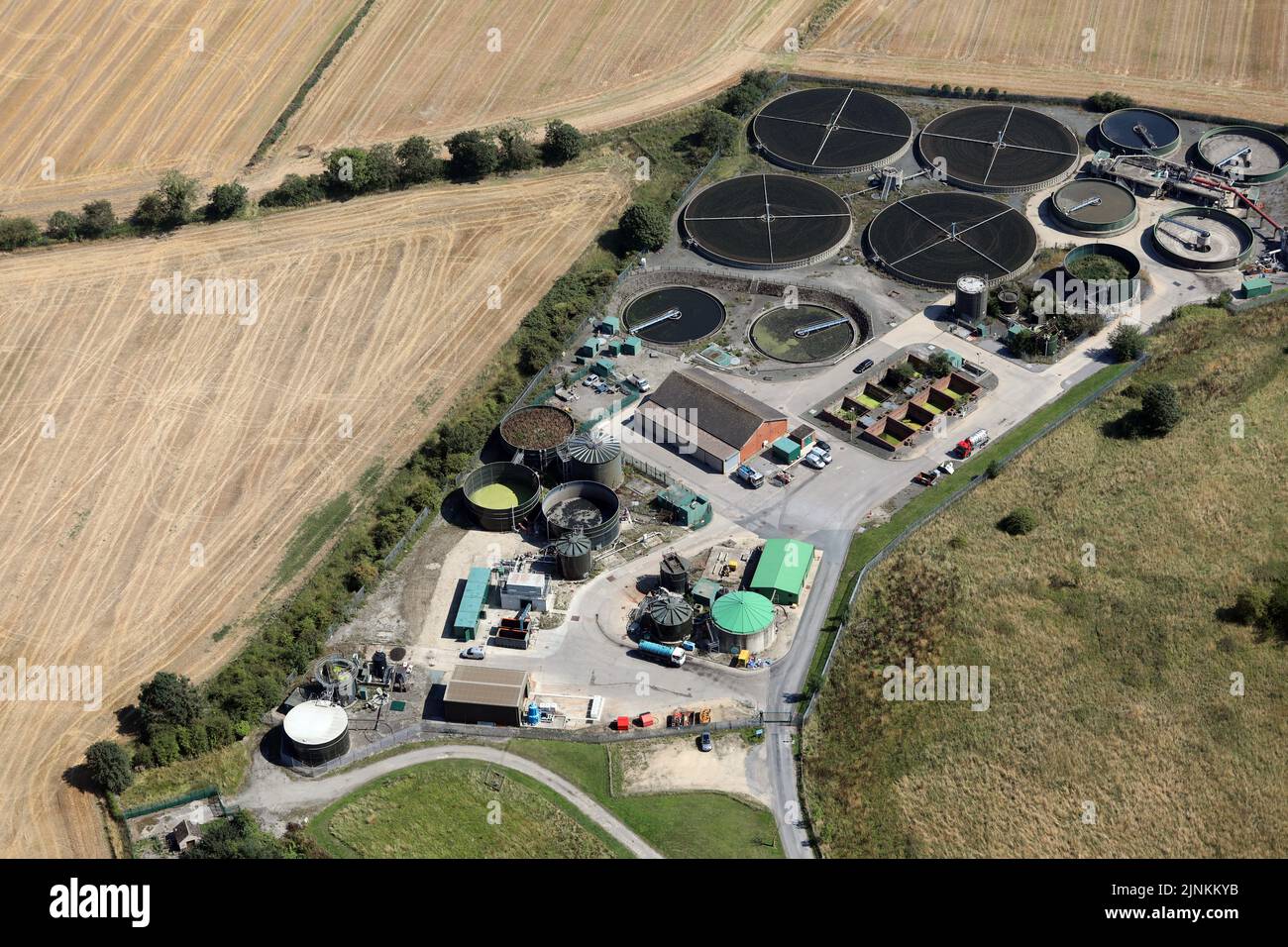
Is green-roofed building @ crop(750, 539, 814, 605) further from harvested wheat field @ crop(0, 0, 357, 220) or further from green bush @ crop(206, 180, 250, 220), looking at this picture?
harvested wheat field @ crop(0, 0, 357, 220)

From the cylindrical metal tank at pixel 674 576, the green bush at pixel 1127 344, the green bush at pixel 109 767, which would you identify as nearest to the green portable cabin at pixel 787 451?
the cylindrical metal tank at pixel 674 576

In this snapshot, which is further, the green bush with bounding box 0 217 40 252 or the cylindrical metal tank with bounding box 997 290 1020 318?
the green bush with bounding box 0 217 40 252

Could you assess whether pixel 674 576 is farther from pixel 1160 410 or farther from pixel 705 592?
pixel 1160 410

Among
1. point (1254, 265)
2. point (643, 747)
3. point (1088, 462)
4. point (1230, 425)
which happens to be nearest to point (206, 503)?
point (643, 747)

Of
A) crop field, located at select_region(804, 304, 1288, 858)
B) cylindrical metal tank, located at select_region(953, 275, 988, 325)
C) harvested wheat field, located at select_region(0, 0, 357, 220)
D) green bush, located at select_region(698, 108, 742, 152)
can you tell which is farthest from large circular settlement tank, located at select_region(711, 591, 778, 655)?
harvested wheat field, located at select_region(0, 0, 357, 220)

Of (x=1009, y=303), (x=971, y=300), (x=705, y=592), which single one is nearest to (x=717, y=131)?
(x=971, y=300)

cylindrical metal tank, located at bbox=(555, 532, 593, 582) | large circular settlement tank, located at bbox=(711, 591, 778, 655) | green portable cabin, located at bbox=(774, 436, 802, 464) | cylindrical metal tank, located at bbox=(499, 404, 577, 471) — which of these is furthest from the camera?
green portable cabin, located at bbox=(774, 436, 802, 464)
